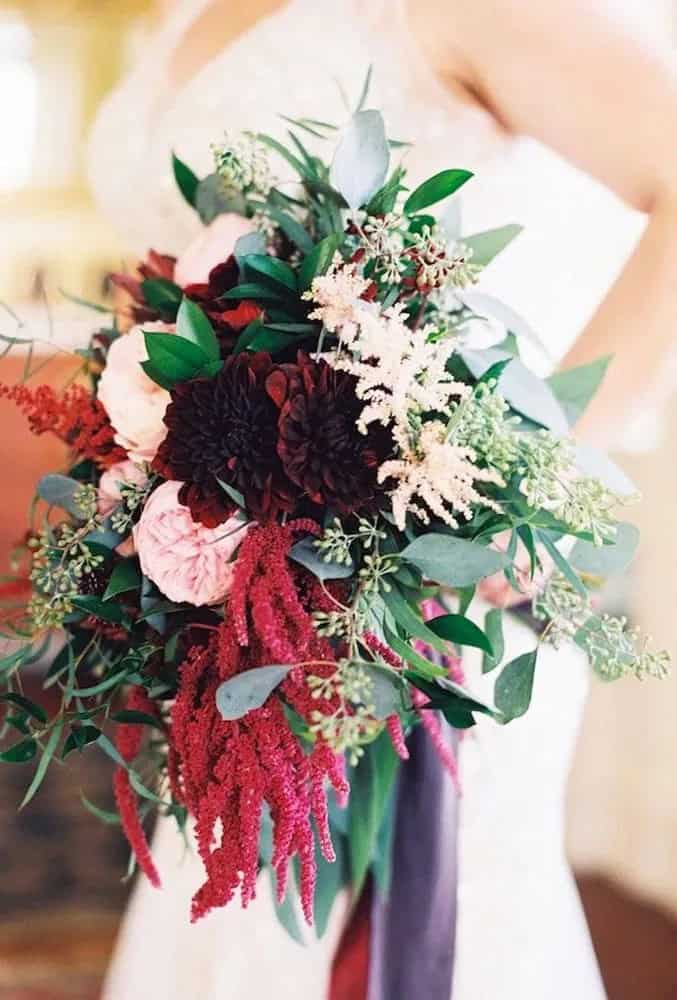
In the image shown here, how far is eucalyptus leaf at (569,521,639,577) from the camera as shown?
655 millimetres

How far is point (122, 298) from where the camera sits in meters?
1.48

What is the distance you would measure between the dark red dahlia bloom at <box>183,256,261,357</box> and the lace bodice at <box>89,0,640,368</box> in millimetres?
259

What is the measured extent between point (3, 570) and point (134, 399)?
3.37 feet

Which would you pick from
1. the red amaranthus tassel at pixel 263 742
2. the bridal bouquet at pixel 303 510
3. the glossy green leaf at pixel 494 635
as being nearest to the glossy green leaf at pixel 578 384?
the bridal bouquet at pixel 303 510

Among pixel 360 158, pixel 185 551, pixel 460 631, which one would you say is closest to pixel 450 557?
pixel 460 631

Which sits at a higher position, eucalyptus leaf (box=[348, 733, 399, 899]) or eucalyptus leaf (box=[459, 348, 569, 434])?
eucalyptus leaf (box=[459, 348, 569, 434])

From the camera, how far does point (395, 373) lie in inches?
19.5

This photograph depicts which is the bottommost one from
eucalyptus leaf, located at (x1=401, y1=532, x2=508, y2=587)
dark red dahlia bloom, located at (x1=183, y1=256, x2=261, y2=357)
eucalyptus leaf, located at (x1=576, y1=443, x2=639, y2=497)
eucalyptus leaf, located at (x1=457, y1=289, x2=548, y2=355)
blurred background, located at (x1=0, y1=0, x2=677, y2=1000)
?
blurred background, located at (x1=0, y1=0, x2=677, y2=1000)

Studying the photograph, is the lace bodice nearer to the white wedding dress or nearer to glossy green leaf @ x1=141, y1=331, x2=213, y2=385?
the white wedding dress

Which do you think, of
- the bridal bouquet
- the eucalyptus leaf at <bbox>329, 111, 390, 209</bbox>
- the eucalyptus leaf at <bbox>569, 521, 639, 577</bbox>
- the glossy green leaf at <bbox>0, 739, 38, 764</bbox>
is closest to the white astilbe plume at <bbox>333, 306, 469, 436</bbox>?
the bridal bouquet

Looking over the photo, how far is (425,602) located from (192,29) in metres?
0.72

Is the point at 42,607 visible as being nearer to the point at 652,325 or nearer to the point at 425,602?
the point at 425,602

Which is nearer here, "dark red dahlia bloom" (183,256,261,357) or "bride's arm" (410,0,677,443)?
"dark red dahlia bloom" (183,256,261,357)

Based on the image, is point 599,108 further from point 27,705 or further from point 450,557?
point 27,705
